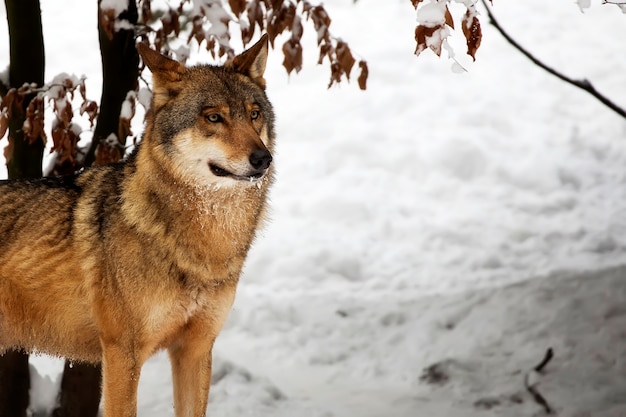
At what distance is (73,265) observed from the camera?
4.67 meters

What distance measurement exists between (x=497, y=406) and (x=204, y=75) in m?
3.56

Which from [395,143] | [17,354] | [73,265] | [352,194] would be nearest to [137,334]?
[73,265]

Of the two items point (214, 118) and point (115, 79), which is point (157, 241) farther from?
point (115, 79)

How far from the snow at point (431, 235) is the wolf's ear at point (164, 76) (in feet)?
6.92

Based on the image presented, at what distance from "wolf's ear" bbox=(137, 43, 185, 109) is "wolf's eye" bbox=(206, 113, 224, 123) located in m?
0.26

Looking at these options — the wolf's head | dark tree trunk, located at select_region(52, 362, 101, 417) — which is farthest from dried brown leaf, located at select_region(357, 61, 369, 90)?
dark tree trunk, located at select_region(52, 362, 101, 417)

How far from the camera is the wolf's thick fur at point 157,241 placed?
4449 mm

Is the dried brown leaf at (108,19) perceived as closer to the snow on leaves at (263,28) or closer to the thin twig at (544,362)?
the snow on leaves at (263,28)

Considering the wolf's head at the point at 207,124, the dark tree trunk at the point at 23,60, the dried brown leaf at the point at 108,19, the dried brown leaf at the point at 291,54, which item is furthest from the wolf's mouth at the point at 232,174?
the dark tree trunk at the point at 23,60

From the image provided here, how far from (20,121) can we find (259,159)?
243 cm

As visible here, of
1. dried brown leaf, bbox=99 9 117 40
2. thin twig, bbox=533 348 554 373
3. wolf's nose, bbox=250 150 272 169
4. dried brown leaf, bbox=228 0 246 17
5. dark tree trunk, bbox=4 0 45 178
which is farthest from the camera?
thin twig, bbox=533 348 554 373

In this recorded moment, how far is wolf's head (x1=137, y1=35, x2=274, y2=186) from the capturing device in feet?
14.1

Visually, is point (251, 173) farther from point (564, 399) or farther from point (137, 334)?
point (564, 399)

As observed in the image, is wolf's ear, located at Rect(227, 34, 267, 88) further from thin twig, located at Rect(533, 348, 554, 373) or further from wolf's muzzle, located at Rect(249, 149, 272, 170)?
thin twig, located at Rect(533, 348, 554, 373)
